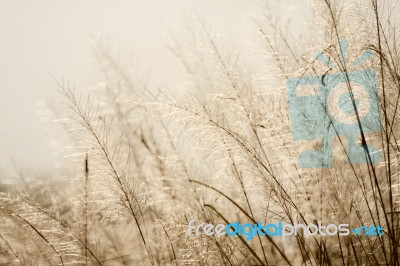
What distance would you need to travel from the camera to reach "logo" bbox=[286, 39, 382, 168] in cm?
145

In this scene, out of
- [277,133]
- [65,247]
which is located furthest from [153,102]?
[65,247]

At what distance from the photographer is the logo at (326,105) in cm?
145

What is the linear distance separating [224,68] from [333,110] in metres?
0.55

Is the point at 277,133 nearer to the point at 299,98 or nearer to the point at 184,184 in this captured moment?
the point at 299,98

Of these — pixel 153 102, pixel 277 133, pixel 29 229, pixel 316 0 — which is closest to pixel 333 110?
pixel 277 133

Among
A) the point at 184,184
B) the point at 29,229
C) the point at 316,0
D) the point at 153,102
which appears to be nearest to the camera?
the point at 153,102

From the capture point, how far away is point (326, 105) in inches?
58.1

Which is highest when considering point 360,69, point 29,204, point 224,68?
point 224,68

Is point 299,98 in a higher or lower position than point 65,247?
higher

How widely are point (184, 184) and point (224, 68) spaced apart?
0.68 m

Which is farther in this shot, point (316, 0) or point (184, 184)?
point (184, 184)

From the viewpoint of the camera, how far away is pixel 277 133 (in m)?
1.48

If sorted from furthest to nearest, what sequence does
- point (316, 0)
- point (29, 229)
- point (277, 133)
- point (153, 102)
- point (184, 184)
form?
point (29, 229), point (184, 184), point (277, 133), point (316, 0), point (153, 102)

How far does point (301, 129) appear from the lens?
4.88 feet
